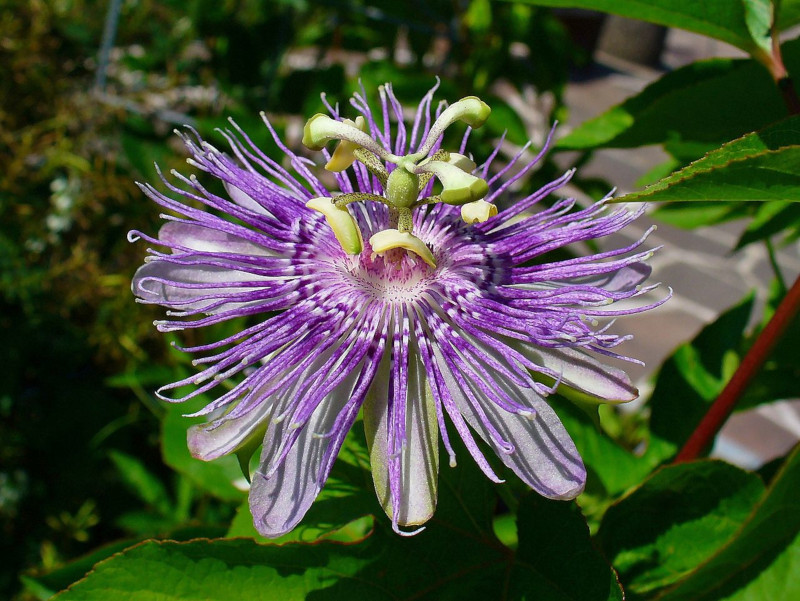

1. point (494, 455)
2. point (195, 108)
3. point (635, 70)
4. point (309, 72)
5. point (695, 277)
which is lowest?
point (695, 277)

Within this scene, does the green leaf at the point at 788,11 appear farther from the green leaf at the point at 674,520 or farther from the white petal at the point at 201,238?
the white petal at the point at 201,238

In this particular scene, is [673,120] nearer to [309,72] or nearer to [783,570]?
[783,570]


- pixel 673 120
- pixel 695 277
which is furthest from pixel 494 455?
pixel 695 277

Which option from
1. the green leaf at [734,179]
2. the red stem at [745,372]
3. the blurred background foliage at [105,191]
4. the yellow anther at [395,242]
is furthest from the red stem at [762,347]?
the blurred background foliage at [105,191]

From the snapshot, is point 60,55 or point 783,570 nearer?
point 783,570

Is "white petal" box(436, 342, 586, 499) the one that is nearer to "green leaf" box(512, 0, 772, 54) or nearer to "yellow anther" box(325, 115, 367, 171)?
"yellow anther" box(325, 115, 367, 171)
